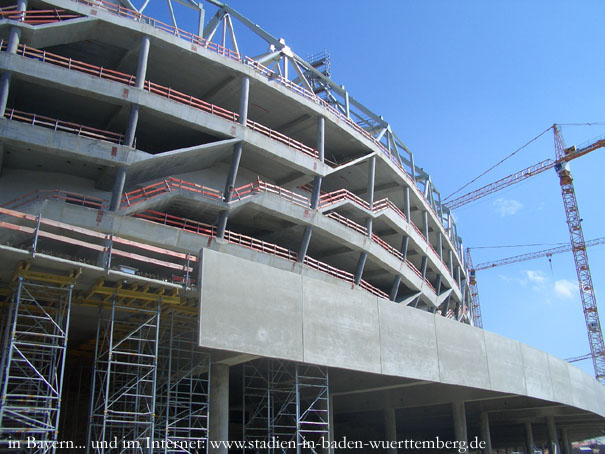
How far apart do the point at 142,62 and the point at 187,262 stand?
10.2 meters

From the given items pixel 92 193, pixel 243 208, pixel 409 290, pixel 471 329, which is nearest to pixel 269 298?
pixel 243 208

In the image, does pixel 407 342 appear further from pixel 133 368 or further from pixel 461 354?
pixel 133 368

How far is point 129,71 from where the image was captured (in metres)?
28.0

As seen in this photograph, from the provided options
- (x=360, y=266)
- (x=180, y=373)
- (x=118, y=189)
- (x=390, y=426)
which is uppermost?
(x=118, y=189)

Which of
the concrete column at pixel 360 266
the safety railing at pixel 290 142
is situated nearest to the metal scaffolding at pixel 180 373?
the concrete column at pixel 360 266

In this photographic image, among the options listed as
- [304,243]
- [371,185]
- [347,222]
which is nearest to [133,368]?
[304,243]

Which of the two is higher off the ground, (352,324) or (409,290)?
(409,290)

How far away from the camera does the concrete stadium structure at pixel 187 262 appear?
1825 cm

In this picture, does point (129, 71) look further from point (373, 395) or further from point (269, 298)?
point (373, 395)

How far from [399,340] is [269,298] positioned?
22.5 ft

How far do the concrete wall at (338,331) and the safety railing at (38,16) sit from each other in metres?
13.1

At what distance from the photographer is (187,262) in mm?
19547

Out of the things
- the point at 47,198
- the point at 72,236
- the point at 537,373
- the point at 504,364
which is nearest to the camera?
the point at 72,236

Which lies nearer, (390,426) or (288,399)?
(288,399)
